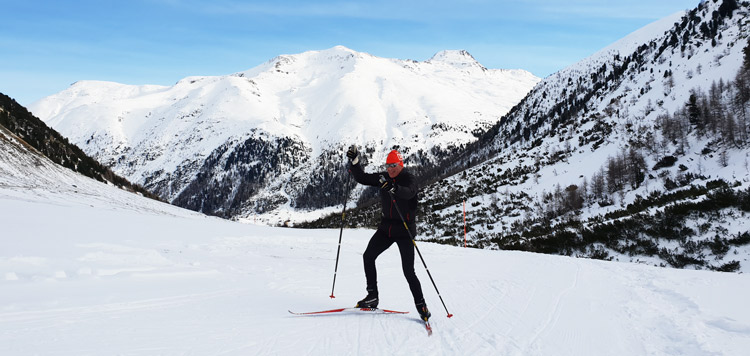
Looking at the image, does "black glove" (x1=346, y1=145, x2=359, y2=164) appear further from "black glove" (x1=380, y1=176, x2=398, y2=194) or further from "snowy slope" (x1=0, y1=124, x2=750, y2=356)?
"snowy slope" (x1=0, y1=124, x2=750, y2=356)

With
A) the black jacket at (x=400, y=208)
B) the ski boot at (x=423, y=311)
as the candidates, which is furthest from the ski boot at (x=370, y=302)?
the black jacket at (x=400, y=208)

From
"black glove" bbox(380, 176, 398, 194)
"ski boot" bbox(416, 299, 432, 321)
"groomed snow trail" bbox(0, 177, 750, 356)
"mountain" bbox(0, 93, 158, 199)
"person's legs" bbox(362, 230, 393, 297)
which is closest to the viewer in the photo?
"groomed snow trail" bbox(0, 177, 750, 356)

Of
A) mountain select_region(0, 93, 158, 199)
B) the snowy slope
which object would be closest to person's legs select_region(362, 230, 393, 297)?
the snowy slope

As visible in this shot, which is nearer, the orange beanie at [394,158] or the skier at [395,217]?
the skier at [395,217]

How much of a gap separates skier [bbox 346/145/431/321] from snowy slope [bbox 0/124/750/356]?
49 cm

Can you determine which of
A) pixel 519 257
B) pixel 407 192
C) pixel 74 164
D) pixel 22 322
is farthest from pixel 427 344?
pixel 74 164

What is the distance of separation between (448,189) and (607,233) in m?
56.8

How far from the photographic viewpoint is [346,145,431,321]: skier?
5.93 meters

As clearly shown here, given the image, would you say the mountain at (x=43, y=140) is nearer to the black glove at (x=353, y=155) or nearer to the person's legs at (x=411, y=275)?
the black glove at (x=353, y=155)

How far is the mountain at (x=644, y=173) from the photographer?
20.5 metres

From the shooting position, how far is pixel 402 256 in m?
6.26

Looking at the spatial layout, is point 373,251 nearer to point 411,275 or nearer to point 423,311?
point 411,275

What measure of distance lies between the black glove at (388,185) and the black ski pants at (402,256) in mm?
792

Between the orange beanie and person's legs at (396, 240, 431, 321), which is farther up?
the orange beanie
